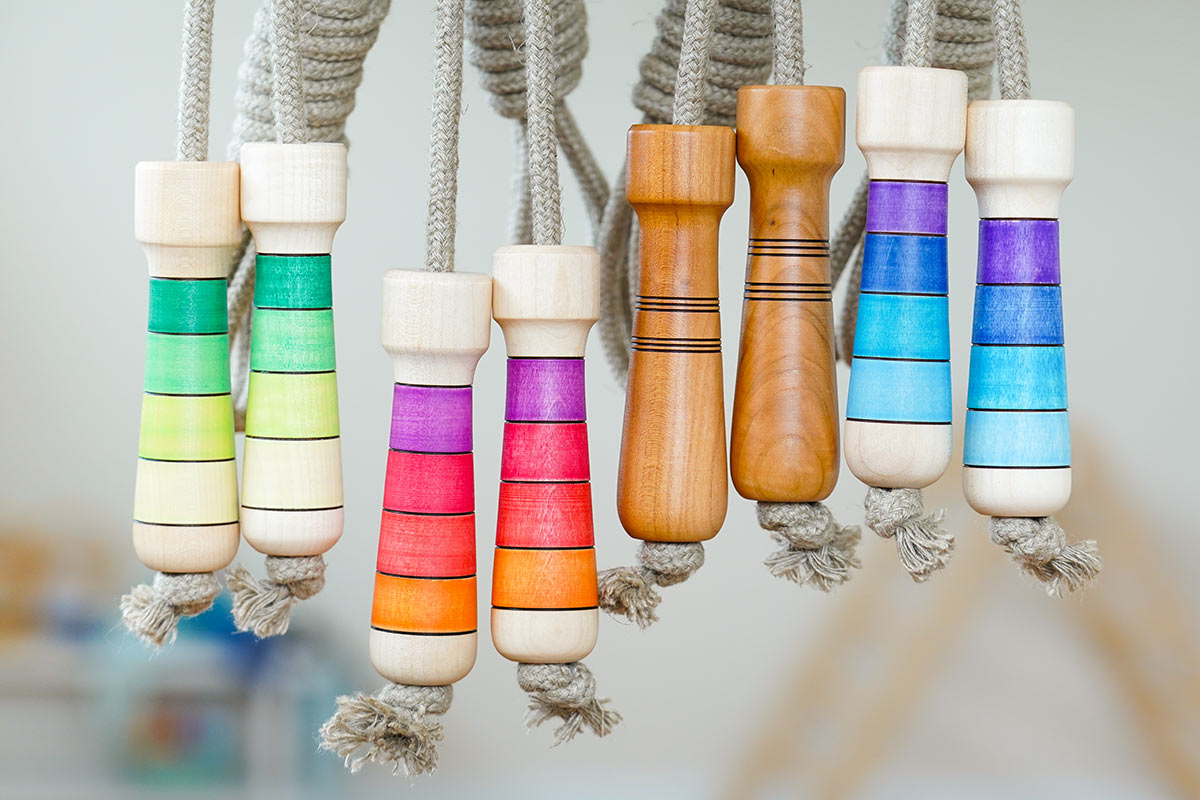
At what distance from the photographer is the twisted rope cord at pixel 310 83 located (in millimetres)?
482

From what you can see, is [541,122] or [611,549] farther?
[611,549]

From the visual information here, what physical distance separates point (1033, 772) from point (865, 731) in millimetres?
209

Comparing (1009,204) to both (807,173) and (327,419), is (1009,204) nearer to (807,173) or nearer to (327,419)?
(807,173)

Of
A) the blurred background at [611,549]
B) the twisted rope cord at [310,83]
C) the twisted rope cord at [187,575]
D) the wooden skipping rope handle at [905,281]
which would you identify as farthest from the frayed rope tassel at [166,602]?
the blurred background at [611,549]

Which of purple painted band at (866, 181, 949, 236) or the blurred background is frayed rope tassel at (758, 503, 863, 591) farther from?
the blurred background

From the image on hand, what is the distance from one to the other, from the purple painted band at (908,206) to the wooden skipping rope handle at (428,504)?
13 centimetres

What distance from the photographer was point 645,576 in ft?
1.40

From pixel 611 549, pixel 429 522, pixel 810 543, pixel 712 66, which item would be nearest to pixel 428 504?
pixel 429 522

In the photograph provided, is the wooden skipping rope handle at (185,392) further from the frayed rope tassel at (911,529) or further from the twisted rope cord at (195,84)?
the frayed rope tassel at (911,529)

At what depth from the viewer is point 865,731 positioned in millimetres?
1330

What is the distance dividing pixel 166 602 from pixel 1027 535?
29 cm

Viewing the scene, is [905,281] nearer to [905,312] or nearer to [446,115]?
[905,312]

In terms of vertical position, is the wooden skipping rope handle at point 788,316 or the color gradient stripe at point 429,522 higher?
the wooden skipping rope handle at point 788,316

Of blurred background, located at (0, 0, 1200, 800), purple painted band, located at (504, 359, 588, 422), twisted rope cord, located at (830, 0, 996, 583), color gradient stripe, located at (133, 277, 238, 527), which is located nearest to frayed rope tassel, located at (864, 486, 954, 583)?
twisted rope cord, located at (830, 0, 996, 583)
